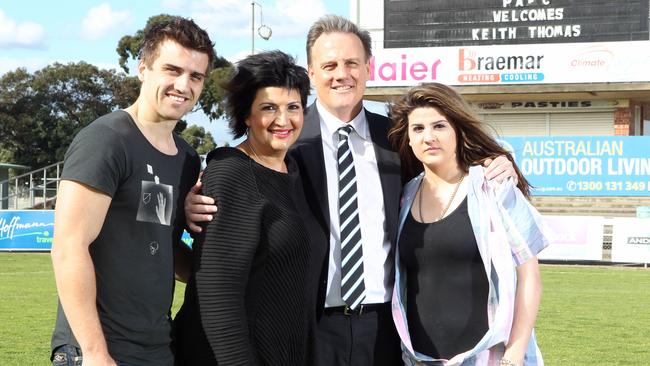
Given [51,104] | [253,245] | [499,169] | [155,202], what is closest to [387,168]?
[499,169]

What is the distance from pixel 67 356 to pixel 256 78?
1.32m

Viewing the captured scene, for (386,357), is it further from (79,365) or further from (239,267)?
(79,365)

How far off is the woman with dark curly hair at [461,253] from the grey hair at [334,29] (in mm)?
564

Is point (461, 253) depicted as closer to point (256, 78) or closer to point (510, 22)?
point (256, 78)

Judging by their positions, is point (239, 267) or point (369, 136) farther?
point (369, 136)

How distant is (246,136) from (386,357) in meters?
1.35

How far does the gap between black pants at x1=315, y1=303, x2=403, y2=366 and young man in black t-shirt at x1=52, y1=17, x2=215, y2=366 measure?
1.04 m

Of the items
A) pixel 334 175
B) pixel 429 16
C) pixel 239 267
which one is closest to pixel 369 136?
pixel 334 175

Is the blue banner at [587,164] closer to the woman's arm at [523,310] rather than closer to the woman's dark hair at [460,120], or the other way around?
the woman's dark hair at [460,120]

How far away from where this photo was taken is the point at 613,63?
3177cm

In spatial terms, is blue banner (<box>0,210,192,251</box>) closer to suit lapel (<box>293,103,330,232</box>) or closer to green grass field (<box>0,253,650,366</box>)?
green grass field (<box>0,253,650,366</box>)

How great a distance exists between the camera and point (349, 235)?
4441 mm

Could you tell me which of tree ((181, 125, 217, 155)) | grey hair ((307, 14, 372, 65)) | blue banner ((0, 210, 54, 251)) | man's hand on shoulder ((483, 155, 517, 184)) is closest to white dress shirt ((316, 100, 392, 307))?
grey hair ((307, 14, 372, 65))

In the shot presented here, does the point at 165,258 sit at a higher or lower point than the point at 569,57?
lower
